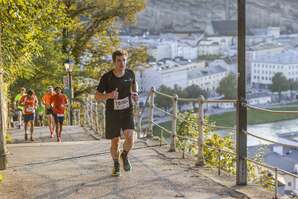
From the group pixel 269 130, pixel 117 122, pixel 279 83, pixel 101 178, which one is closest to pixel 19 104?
pixel 101 178

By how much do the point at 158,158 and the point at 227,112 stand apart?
42.5 meters

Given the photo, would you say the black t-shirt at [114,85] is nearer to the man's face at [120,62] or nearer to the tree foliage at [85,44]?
the man's face at [120,62]

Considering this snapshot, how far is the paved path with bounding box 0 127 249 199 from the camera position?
6.44 meters

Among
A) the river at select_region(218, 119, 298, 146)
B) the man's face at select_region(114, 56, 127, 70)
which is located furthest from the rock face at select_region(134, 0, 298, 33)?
the man's face at select_region(114, 56, 127, 70)

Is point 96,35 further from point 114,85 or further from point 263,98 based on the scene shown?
point 114,85

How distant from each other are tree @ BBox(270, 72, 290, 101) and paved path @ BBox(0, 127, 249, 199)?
29.6m

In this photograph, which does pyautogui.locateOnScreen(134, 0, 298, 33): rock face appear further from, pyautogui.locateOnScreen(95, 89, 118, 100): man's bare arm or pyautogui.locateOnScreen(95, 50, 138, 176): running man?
pyautogui.locateOnScreen(95, 89, 118, 100): man's bare arm

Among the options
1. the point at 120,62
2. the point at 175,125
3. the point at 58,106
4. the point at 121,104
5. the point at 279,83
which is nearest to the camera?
the point at 120,62

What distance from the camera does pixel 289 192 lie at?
972 centimetres

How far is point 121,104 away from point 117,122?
0.76ft

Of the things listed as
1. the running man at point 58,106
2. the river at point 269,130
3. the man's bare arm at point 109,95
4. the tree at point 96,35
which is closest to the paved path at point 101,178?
the man's bare arm at point 109,95

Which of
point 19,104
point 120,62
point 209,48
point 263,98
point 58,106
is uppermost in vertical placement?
point 120,62

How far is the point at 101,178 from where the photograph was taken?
23.9 feet

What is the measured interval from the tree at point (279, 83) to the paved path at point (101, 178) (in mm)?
29579
